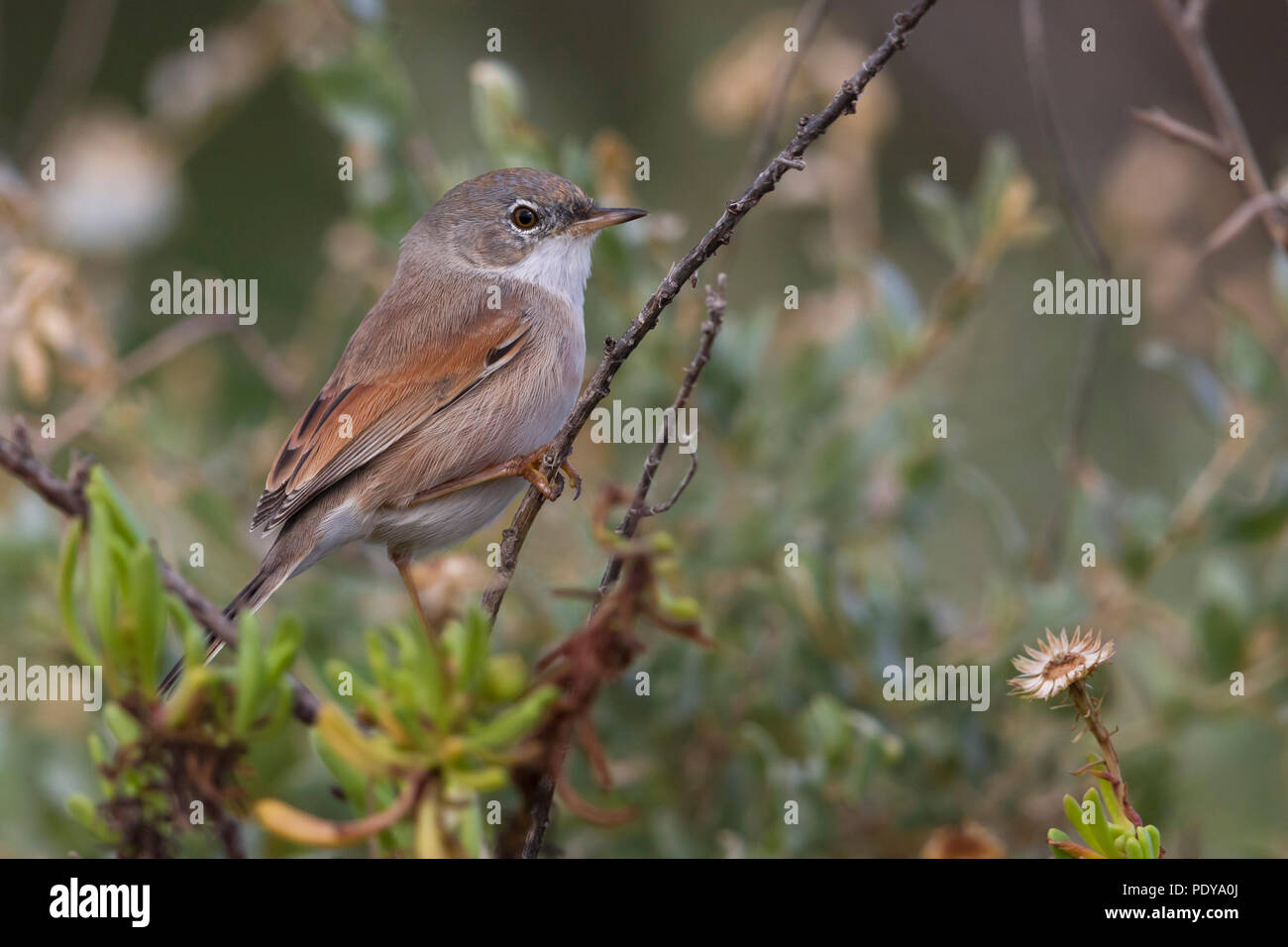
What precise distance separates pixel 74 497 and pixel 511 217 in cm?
270

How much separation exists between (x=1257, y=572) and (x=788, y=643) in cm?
166

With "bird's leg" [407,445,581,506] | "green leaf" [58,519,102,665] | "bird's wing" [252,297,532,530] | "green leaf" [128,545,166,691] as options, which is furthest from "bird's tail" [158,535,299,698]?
"green leaf" [128,545,166,691]

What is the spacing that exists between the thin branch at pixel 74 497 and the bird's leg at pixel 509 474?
1.25 metres

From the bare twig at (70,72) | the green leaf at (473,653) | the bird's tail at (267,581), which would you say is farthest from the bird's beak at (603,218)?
the bare twig at (70,72)

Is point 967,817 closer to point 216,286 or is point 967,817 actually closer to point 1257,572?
point 1257,572

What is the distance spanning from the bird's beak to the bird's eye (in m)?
0.17

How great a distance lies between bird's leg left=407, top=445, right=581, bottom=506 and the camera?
3.33 meters

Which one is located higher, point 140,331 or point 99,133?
point 99,133

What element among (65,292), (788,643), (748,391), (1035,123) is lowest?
(788,643)

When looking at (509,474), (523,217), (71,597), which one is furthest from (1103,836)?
(523,217)

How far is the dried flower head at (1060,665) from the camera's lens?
1.84 meters
